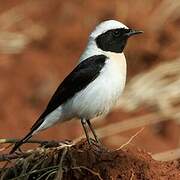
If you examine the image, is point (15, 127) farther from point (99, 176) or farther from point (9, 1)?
point (99, 176)

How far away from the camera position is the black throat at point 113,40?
8180 millimetres

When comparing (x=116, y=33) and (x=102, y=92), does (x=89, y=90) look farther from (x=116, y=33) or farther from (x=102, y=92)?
(x=116, y=33)

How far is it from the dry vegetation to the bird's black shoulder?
234cm

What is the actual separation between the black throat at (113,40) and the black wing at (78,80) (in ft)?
0.84

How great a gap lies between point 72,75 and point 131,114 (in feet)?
18.4

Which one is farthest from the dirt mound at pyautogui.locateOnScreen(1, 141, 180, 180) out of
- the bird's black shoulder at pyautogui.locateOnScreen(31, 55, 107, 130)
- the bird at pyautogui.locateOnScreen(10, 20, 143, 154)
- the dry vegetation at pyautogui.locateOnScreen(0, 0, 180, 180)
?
the dry vegetation at pyautogui.locateOnScreen(0, 0, 180, 180)

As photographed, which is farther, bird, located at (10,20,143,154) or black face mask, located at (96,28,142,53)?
black face mask, located at (96,28,142,53)

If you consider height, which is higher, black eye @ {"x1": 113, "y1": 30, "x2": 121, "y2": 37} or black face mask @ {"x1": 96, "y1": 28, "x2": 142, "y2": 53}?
black eye @ {"x1": 113, "y1": 30, "x2": 121, "y2": 37}

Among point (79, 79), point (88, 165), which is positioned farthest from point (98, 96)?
point (88, 165)

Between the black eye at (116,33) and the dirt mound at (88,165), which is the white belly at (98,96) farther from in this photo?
the dirt mound at (88,165)

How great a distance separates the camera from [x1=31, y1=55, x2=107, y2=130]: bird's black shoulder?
777 cm

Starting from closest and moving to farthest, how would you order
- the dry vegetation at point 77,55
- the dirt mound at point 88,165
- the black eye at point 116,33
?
1. the dirt mound at point 88,165
2. the black eye at point 116,33
3. the dry vegetation at point 77,55

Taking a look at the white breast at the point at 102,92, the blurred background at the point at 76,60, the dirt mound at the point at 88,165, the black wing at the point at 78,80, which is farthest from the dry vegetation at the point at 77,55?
the dirt mound at the point at 88,165

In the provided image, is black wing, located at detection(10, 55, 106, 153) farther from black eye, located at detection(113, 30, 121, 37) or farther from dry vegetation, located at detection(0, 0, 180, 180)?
dry vegetation, located at detection(0, 0, 180, 180)
